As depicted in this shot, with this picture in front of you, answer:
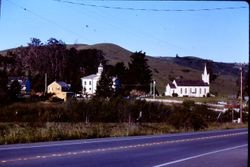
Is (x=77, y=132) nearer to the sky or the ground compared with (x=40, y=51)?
nearer to the ground

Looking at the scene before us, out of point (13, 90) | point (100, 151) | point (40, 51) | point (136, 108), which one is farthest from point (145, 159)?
point (40, 51)

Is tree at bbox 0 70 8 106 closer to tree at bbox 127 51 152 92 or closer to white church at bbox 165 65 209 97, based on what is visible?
tree at bbox 127 51 152 92

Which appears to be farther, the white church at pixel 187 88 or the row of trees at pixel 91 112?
the white church at pixel 187 88

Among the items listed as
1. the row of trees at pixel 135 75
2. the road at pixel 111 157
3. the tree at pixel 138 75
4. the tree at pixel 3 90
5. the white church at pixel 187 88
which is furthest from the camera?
the white church at pixel 187 88

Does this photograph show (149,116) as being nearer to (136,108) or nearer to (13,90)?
(136,108)

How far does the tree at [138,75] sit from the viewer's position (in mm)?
136625

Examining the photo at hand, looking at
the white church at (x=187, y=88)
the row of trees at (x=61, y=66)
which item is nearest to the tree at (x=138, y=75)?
→ the row of trees at (x=61, y=66)

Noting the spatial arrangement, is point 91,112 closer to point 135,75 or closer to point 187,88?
point 135,75

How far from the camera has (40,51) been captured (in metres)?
148

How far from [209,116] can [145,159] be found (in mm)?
58678

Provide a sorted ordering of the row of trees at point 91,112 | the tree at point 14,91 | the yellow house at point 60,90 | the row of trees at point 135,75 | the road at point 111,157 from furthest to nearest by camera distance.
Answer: the row of trees at point 135,75, the yellow house at point 60,90, the tree at point 14,91, the row of trees at point 91,112, the road at point 111,157

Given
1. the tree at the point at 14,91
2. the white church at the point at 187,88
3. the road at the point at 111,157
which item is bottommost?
the road at the point at 111,157

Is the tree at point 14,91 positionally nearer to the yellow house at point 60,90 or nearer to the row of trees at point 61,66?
the yellow house at point 60,90

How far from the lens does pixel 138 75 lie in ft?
454
